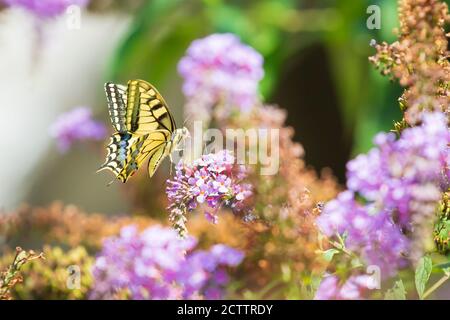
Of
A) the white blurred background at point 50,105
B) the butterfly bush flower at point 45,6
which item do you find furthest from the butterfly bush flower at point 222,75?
the white blurred background at point 50,105

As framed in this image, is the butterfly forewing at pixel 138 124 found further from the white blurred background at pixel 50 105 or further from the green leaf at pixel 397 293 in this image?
the white blurred background at pixel 50 105

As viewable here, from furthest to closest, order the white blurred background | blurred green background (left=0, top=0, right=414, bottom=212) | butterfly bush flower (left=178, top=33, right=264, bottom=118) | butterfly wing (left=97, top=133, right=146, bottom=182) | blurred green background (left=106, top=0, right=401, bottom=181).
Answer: the white blurred background → blurred green background (left=0, top=0, right=414, bottom=212) → blurred green background (left=106, top=0, right=401, bottom=181) → butterfly bush flower (left=178, top=33, right=264, bottom=118) → butterfly wing (left=97, top=133, right=146, bottom=182)

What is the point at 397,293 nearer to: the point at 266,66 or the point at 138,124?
the point at 138,124

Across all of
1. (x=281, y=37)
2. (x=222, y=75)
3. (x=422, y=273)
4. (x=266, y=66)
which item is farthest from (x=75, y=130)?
(x=422, y=273)

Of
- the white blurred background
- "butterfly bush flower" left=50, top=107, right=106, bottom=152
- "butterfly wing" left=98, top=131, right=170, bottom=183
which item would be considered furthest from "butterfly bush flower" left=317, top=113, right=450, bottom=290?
the white blurred background

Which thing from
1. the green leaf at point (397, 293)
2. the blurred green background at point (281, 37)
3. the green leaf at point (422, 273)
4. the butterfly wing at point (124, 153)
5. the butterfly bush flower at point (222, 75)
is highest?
the blurred green background at point (281, 37)

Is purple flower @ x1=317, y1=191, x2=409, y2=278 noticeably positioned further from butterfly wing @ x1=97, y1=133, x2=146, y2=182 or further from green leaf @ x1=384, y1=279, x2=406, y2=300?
butterfly wing @ x1=97, y1=133, x2=146, y2=182

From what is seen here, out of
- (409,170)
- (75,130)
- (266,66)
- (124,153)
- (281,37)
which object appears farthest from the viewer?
(281,37)
